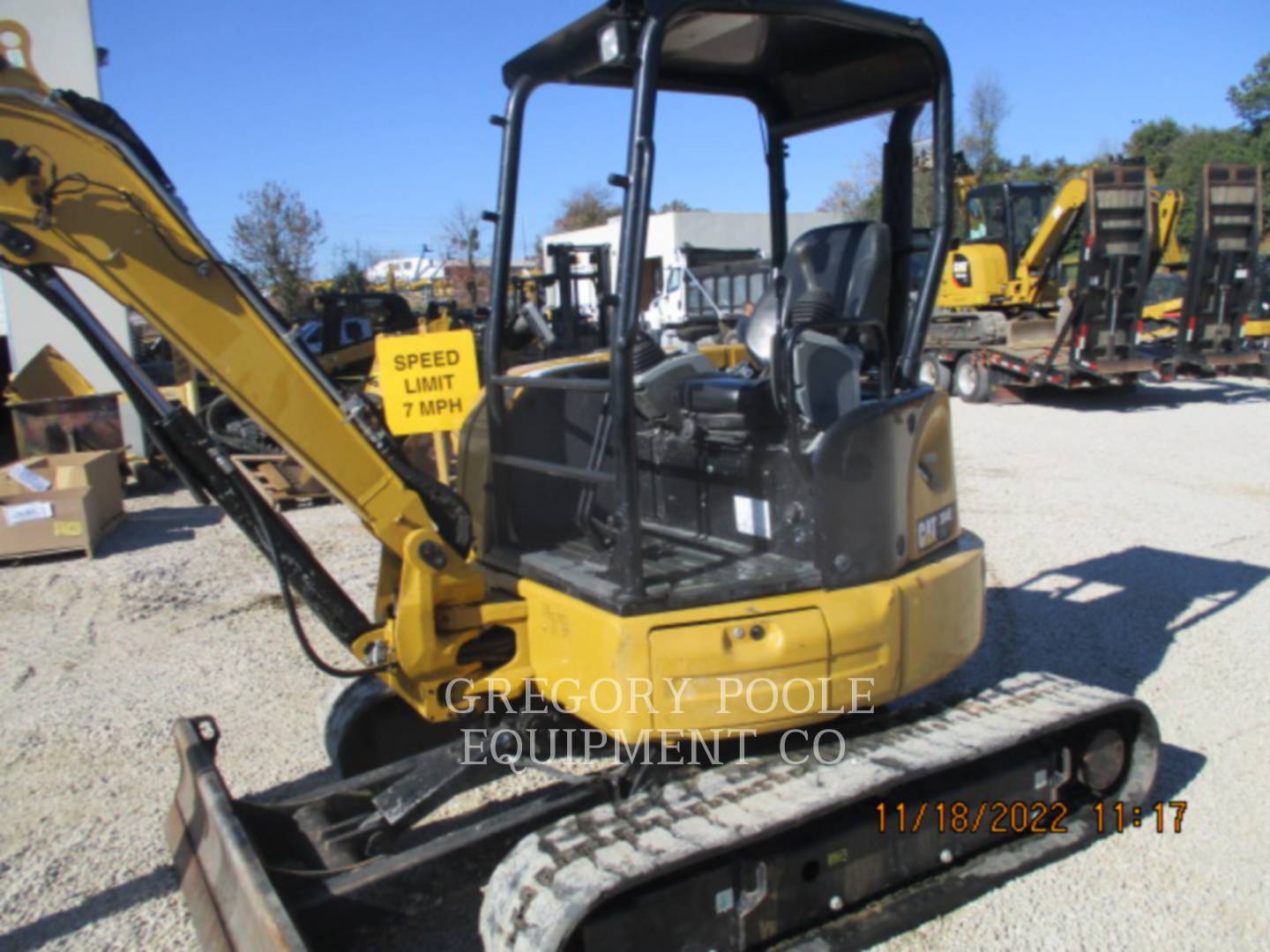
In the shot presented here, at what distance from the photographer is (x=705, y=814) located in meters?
2.72

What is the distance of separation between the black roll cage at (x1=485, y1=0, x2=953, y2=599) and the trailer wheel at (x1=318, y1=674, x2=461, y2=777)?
962mm

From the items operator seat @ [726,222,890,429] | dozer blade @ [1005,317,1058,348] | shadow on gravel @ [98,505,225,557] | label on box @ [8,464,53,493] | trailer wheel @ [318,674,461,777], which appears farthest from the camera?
dozer blade @ [1005,317,1058,348]

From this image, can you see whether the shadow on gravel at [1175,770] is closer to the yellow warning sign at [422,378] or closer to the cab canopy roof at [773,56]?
the cab canopy roof at [773,56]

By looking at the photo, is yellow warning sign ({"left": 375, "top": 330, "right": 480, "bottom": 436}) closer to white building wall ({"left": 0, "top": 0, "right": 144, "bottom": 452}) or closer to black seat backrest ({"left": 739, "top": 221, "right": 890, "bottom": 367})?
black seat backrest ({"left": 739, "top": 221, "right": 890, "bottom": 367})

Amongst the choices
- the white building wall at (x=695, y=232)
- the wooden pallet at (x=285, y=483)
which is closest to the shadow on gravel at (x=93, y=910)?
the wooden pallet at (x=285, y=483)

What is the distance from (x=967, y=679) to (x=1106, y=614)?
1476mm

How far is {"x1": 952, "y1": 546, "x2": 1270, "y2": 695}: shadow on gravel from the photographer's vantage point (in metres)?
5.00

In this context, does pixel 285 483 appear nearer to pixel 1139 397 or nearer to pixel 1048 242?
pixel 1048 242

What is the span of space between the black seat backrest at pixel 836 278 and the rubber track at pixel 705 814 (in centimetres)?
131

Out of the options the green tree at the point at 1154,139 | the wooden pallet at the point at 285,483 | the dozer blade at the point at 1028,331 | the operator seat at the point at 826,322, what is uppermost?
the green tree at the point at 1154,139

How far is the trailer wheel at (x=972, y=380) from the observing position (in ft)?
51.2

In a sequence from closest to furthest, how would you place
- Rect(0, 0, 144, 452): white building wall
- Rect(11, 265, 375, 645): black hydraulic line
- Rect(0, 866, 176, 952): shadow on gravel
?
Rect(11, 265, 375, 645): black hydraulic line < Rect(0, 866, 176, 952): shadow on gravel < Rect(0, 0, 144, 452): white building wall
